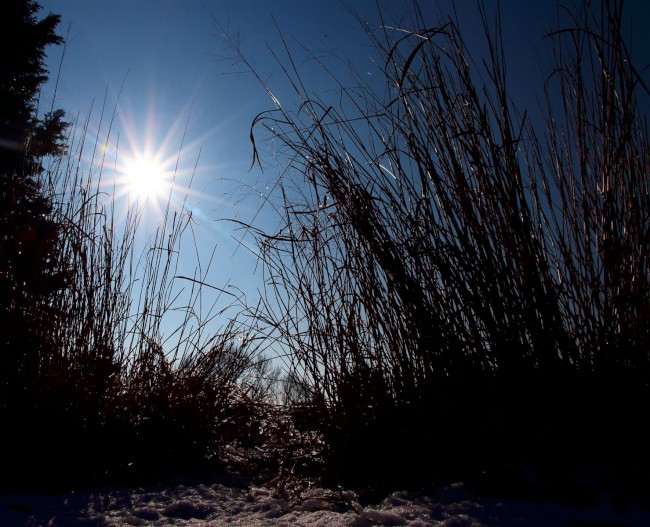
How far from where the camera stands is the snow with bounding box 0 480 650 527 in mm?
677

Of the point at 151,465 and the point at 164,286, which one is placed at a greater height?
the point at 164,286

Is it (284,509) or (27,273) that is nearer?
(284,509)

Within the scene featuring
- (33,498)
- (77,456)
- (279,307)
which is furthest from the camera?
(279,307)

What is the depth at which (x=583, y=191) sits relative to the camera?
1046mm

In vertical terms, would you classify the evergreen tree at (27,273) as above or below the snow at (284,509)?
above

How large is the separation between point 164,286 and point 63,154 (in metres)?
0.62

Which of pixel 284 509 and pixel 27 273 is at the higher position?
pixel 27 273

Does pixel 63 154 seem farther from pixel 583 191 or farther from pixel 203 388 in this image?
pixel 583 191

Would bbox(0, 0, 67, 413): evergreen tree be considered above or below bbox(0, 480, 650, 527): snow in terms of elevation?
above

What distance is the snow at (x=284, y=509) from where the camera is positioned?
68 centimetres

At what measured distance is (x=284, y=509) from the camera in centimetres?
91

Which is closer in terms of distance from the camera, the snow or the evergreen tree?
the snow

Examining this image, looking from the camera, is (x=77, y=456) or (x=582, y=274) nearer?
Result: (x=582, y=274)

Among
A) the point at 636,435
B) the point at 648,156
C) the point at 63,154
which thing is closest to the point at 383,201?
the point at 648,156
